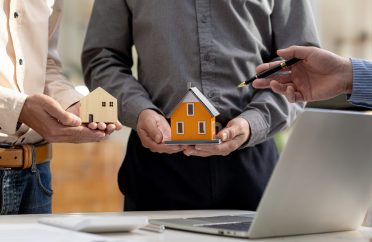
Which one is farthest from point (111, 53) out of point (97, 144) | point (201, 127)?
point (97, 144)

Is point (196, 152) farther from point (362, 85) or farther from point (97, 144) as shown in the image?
point (97, 144)

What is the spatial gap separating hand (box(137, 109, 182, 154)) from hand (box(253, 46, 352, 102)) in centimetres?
26

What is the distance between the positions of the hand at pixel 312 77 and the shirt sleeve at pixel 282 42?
0.11 metres

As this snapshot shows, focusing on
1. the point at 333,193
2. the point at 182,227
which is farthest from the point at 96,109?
A: the point at 333,193

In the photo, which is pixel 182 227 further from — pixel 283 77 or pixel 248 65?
pixel 248 65

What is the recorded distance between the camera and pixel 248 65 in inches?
71.6

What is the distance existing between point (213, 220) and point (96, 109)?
1.50 feet

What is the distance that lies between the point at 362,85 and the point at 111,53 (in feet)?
2.53

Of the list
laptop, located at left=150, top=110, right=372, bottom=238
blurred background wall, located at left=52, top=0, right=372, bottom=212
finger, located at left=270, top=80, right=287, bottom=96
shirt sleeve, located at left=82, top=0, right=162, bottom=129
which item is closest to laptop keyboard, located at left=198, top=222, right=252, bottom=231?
laptop, located at left=150, top=110, right=372, bottom=238

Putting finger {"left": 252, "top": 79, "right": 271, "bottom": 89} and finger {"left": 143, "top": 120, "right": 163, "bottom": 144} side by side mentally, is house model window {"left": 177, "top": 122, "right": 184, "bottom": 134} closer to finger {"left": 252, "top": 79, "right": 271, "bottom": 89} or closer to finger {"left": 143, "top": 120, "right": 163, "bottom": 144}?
finger {"left": 143, "top": 120, "right": 163, "bottom": 144}

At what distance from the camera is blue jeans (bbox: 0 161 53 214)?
1654 mm

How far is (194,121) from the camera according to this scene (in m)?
1.59

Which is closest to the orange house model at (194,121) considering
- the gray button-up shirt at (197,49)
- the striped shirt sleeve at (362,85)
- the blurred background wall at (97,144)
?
the gray button-up shirt at (197,49)

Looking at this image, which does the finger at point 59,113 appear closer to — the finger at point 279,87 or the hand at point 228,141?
the hand at point 228,141
